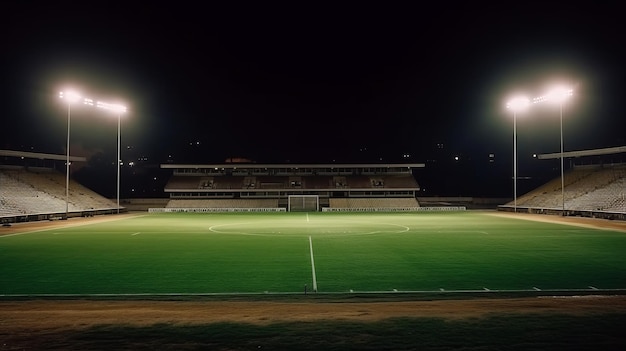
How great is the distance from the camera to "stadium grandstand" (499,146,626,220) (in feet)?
161

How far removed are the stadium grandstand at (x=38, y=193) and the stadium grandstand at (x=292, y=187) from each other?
1210cm

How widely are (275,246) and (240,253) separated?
3.03m

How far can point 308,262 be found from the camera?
20609 mm

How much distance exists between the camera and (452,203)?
7681cm

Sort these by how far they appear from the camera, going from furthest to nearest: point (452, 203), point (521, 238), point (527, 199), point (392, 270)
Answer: point (452, 203) < point (527, 199) < point (521, 238) < point (392, 270)

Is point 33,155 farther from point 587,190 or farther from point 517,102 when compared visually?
point 587,190

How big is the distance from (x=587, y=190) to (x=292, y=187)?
124 ft

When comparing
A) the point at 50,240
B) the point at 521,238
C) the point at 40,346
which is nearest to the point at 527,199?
the point at 521,238

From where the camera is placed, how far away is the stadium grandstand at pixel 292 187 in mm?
70062

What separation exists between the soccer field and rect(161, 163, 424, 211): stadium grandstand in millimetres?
36223

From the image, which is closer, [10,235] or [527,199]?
[10,235]

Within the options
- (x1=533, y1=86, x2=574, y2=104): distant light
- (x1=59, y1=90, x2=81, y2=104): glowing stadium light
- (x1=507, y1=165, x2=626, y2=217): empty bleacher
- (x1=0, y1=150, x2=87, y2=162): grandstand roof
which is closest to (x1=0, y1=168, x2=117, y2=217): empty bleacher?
(x1=0, y1=150, x2=87, y2=162): grandstand roof

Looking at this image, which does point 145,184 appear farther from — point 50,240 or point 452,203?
point 50,240

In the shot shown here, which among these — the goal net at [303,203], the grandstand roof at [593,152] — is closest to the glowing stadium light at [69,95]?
the goal net at [303,203]
